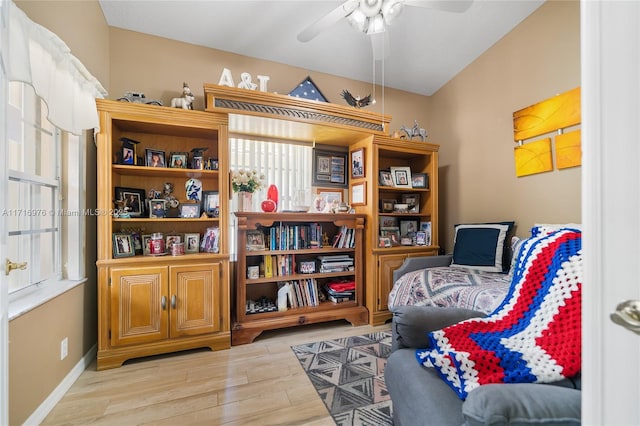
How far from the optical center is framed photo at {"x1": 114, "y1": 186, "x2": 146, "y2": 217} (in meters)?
2.08

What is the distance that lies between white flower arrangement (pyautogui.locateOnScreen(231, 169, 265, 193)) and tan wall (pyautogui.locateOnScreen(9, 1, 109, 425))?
1.06 metres

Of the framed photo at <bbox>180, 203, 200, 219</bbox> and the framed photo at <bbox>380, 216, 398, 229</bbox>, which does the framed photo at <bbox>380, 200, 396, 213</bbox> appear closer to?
the framed photo at <bbox>380, 216, 398, 229</bbox>

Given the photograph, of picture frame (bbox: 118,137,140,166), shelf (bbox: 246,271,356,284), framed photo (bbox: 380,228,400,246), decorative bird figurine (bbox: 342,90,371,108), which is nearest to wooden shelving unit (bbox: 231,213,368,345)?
shelf (bbox: 246,271,356,284)

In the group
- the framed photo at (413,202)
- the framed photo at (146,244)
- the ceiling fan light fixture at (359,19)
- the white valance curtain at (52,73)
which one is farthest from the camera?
the framed photo at (413,202)

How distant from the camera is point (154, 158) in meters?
2.20

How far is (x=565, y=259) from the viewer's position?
3.41ft

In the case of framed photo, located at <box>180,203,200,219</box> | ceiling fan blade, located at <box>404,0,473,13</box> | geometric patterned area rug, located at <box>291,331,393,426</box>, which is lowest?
geometric patterned area rug, located at <box>291,331,393,426</box>

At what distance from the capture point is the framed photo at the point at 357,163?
2.85 meters

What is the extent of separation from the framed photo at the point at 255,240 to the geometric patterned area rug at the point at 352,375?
94 cm

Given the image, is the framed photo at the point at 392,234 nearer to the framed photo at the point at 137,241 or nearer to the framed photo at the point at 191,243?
the framed photo at the point at 191,243

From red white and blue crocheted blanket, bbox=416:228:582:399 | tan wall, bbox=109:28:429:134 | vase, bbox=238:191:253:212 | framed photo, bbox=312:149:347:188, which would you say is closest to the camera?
red white and blue crocheted blanket, bbox=416:228:582:399

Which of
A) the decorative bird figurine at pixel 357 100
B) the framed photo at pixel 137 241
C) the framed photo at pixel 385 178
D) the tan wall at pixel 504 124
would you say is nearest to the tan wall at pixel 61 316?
the framed photo at pixel 137 241

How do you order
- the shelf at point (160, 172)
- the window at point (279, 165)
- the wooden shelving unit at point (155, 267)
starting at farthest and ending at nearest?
the window at point (279, 165)
the shelf at point (160, 172)
the wooden shelving unit at point (155, 267)

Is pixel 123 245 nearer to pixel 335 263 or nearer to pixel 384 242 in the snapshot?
pixel 335 263
